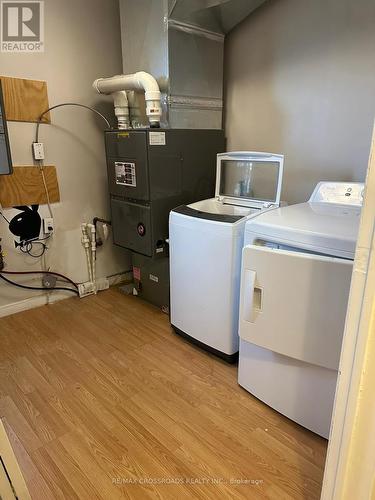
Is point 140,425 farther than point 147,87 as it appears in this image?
No

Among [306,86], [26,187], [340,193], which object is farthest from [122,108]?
[340,193]

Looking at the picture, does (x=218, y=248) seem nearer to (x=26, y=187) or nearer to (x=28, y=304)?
(x=26, y=187)

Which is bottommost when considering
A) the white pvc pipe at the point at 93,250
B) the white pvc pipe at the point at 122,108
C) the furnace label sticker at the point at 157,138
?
the white pvc pipe at the point at 93,250

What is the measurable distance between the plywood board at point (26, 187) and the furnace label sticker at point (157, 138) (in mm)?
870

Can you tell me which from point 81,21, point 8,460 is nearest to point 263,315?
point 8,460

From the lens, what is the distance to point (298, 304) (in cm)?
134

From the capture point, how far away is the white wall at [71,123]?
2.29m

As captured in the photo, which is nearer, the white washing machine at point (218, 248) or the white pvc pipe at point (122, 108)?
the white washing machine at point (218, 248)

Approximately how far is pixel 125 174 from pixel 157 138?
36cm

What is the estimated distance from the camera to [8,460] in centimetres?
82

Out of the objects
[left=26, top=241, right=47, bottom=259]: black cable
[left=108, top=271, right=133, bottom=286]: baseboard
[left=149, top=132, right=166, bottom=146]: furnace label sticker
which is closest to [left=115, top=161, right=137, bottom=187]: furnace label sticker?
[left=149, top=132, right=166, bottom=146]: furnace label sticker

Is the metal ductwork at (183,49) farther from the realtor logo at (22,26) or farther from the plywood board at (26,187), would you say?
the plywood board at (26,187)

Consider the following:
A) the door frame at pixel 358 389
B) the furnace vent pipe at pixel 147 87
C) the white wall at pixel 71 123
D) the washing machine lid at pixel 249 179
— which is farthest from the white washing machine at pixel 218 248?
the white wall at pixel 71 123

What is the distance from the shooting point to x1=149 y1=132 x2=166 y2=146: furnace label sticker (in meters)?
2.08
